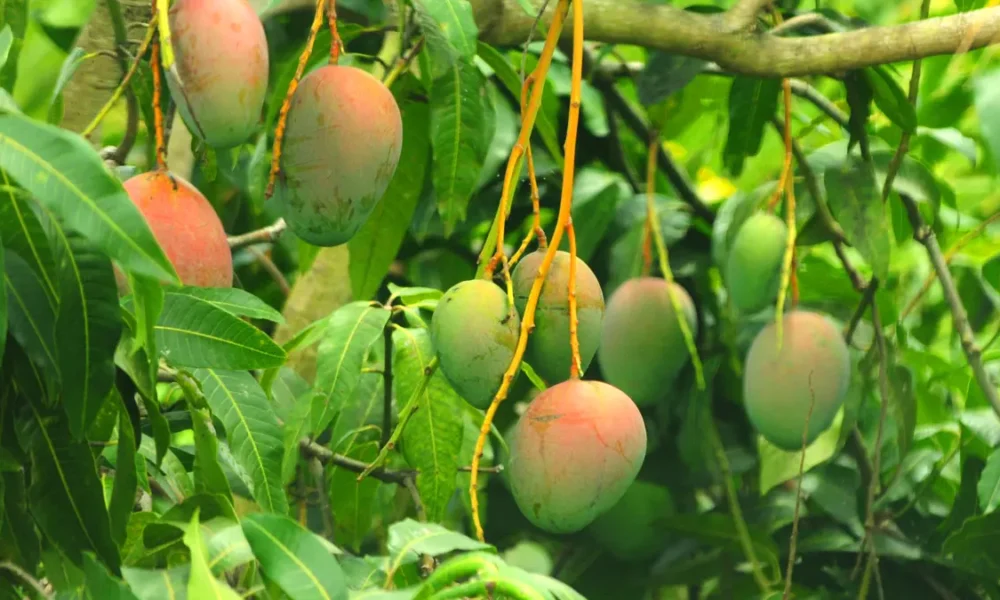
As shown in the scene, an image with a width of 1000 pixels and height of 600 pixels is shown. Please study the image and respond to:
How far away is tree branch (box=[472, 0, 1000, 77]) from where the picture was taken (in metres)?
0.97

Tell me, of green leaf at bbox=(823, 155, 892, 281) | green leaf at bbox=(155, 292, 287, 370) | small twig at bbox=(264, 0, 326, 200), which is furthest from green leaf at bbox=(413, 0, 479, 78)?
green leaf at bbox=(823, 155, 892, 281)

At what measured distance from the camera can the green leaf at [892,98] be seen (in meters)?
1.18

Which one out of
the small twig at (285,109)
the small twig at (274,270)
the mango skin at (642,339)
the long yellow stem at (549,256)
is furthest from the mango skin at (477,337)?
the small twig at (274,270)

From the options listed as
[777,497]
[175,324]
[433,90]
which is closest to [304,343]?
[433,90]

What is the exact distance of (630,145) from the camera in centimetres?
169

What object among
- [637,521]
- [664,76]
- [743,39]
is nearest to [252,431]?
[743,39]

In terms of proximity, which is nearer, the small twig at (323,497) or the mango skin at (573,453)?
the mango skin at (573,453)

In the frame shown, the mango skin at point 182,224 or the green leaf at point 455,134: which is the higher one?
the mango skin at point 182,224

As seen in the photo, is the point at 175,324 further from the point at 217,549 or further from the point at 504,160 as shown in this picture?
the point at 504,160

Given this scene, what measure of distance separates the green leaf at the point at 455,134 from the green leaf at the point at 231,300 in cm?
26

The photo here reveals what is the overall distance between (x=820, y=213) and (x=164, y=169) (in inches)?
32.7

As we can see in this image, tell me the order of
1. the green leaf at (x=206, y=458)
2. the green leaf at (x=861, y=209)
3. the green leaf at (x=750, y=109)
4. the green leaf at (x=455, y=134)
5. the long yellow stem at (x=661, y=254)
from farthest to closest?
the green leaf at (x=750, y=109) → the green leaf at (x=861, y=209) → the long yellow stem at (x=661, y=254) → the green leaf at (x=455, y=134) → the green leaf at (x=206, y=458)

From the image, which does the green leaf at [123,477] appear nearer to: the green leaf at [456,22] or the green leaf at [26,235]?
the green leaf at [26,235]

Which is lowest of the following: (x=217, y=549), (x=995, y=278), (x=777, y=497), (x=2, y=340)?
(x=777, y=497)
